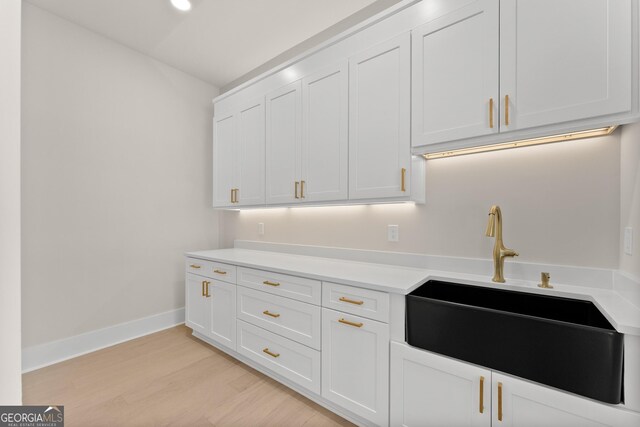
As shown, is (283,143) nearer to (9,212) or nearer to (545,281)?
(545,281)

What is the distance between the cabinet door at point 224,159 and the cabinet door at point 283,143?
22.4 inches

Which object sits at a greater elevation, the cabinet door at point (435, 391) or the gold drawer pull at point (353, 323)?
the gold drawer pull at point (353, 323)

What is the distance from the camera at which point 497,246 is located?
1609 mm

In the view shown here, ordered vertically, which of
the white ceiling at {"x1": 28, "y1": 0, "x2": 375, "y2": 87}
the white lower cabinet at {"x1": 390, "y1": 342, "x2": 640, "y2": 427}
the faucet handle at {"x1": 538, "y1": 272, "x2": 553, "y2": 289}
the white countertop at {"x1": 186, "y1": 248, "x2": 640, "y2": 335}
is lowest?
the white lower cabinet at {"x1": 390, "y1": 342, "x2": 640, "y2": 427}

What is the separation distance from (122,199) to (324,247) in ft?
6.71

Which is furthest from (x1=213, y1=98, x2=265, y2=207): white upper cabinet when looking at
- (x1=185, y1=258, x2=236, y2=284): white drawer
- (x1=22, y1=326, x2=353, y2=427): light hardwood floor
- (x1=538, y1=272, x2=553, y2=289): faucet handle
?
(x1=538, y1=272, x2=553, y2=289): faucet handle

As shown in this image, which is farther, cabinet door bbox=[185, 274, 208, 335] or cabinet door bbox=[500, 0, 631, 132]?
cabinet door bbox=[185, 274, 208, 335]

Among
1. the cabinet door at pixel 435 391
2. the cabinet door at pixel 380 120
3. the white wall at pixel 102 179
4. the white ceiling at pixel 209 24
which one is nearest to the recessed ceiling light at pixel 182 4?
the white ceiling at pixel 209 24

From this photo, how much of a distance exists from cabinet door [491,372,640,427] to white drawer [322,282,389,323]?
56cm

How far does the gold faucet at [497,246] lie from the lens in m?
1.59

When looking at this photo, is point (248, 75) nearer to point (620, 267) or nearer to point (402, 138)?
point (402, 138)

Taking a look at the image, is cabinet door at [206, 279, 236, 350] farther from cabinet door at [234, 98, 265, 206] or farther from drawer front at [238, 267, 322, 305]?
cabinet door at [234, 98, 265, 206]

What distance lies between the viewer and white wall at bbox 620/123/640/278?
50.2 inches

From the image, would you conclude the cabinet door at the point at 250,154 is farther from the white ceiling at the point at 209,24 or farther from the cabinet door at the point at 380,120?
the cabinet door at the point at 380,120
